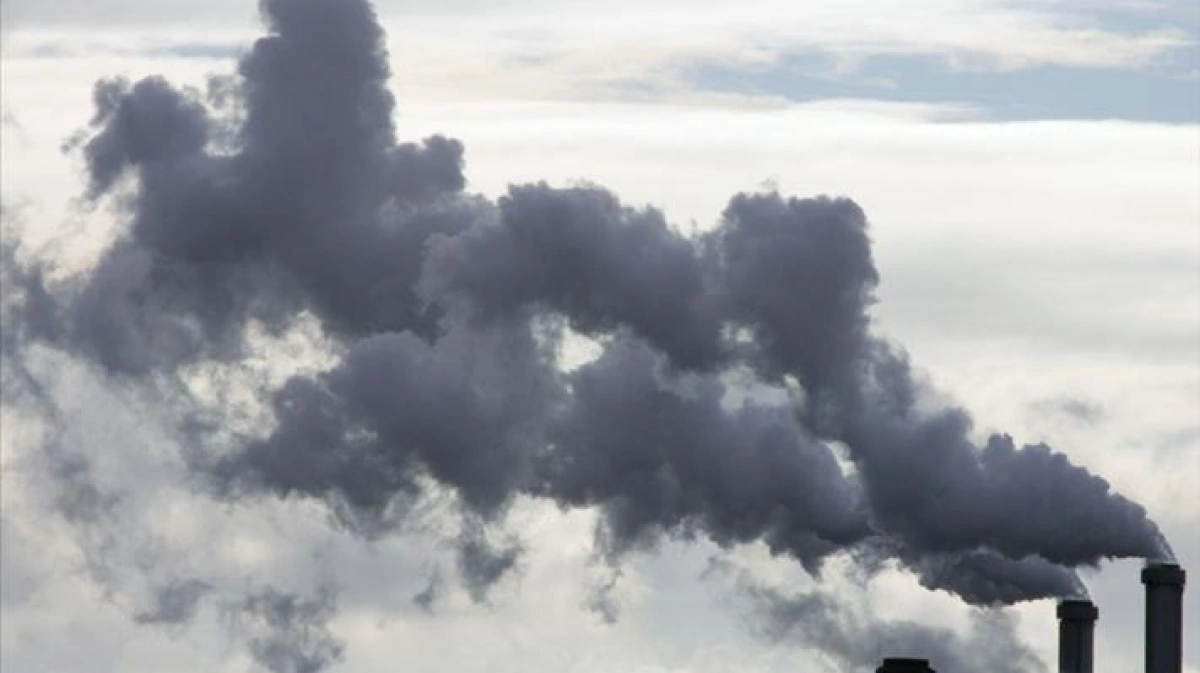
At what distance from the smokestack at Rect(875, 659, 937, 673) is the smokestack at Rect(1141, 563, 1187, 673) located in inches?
403

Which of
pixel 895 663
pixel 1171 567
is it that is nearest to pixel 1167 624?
pixel 1171 567

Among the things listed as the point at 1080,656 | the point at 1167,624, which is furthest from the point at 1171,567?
the point at 1080,656

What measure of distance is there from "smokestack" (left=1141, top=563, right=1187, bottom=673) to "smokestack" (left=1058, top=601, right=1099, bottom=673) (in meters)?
6.01

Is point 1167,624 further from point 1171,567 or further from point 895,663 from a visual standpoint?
point 895,663

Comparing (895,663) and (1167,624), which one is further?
(895,663)

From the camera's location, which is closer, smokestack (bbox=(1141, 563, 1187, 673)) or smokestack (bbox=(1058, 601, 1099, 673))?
smokestack (bbox=(1141, 563, 1187, 673))

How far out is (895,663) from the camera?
128 metres

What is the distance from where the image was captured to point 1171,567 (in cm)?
11819

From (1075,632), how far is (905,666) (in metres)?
5.30

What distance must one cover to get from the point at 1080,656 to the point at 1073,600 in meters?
3.66

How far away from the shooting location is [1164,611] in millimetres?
119438

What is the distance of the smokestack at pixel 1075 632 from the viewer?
126188 mm

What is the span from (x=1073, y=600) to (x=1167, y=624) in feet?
18.6

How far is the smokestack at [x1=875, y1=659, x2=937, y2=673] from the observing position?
127 m
